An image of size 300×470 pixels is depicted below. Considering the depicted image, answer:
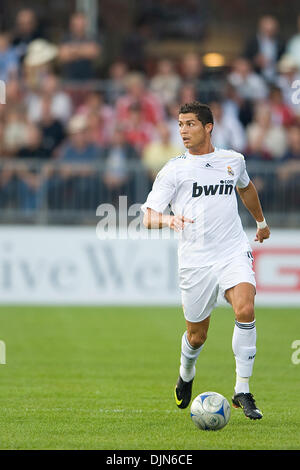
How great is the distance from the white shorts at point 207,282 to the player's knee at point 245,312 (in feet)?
0.76

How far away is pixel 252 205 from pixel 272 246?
9309 mm

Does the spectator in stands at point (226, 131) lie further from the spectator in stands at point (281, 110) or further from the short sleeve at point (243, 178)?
the short sleeve at point (243, 178)

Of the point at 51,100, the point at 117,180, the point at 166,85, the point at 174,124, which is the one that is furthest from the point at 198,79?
the point at 117,180

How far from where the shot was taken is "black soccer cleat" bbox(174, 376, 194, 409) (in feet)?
29.2

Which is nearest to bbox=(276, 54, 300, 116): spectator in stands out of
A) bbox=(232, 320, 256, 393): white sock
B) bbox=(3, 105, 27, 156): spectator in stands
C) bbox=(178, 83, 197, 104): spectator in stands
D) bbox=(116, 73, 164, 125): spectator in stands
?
bbox=(178, 83, 197, 104): spectator in stands

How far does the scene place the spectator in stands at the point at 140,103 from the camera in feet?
62.1

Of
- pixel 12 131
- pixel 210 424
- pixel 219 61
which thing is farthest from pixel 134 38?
pixel 210 424

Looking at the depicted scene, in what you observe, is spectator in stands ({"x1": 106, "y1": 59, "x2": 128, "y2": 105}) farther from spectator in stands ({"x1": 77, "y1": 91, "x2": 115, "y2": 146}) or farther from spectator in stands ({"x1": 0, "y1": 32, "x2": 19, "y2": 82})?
spectator in stands ({"x1": 0, "y1": 32, "x2": 19, "y2": 82})

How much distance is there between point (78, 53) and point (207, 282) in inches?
482

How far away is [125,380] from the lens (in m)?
10.7

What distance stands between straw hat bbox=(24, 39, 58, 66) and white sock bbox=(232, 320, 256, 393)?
12254 millimetres

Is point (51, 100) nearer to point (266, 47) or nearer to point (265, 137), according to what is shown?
point (265, 137)

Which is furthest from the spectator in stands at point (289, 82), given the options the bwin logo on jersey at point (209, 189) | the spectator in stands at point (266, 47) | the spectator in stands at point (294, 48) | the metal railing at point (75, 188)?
the bwin logo on jersey at point (209, 189)

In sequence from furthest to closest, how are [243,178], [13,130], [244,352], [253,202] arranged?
[13,130]
[253,202]
[243,178]
[244,352]
